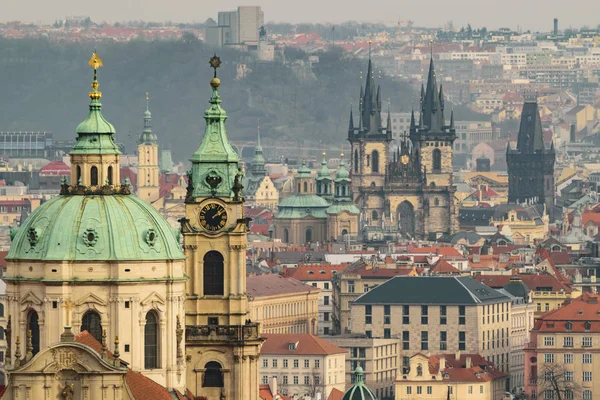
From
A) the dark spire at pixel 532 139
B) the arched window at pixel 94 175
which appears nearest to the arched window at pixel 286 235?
the dark spire at pixel 532 139

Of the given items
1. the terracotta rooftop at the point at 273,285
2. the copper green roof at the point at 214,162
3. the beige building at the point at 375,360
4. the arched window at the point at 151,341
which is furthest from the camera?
the terracotta rooftop at the point at 273,285

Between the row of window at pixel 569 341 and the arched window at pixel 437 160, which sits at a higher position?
the arched window at pixel 437 160

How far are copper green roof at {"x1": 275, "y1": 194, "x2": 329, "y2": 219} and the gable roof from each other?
4562cm

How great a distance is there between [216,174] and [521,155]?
5279 inches

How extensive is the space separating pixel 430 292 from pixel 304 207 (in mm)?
49062

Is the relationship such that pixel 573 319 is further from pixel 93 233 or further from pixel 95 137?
pixel 93 233

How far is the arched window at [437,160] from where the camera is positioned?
593ft

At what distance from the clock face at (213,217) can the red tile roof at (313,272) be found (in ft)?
224

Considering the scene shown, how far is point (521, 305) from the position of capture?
11900cm

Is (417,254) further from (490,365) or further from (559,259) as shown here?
(490,365)

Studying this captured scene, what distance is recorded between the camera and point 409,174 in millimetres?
179375

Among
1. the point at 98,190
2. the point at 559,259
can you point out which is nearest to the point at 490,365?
the point at 559,259

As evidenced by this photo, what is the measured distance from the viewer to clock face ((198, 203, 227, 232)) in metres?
62.3

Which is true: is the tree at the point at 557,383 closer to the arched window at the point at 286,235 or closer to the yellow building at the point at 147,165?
the arched window at the point at 286,235
